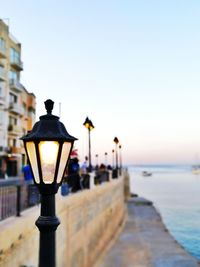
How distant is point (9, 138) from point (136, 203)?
21.1 meters

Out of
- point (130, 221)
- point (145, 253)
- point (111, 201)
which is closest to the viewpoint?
point (145, 253)

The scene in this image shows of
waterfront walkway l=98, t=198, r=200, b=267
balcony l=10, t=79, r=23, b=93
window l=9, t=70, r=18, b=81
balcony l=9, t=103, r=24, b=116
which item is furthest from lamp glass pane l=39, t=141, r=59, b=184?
window l=9, t=70, r=18, b=81

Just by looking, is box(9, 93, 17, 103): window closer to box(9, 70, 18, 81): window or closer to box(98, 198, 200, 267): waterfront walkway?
box(9, 70, 18, 81): window

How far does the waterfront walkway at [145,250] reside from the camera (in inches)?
682

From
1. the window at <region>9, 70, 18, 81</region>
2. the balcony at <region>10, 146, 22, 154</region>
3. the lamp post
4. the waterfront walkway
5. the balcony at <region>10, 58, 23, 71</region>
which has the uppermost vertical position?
the balcony at <region>10, 58, 23, 71</region>

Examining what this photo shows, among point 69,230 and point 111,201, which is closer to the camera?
point 69,230

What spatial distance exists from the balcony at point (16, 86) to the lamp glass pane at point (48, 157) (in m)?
41.8

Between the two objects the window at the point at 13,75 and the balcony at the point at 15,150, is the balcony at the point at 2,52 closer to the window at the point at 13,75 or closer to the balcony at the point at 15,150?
the window at the point at 13,75

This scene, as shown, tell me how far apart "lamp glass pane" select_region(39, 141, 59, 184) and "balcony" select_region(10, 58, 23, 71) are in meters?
43.4

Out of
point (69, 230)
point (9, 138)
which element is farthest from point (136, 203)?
point (69, 230)

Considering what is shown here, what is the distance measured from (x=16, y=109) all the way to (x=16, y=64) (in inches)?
260

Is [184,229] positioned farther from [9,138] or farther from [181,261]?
[9,138]

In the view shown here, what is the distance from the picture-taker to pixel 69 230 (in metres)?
12.5

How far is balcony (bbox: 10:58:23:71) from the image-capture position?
43897 mm
